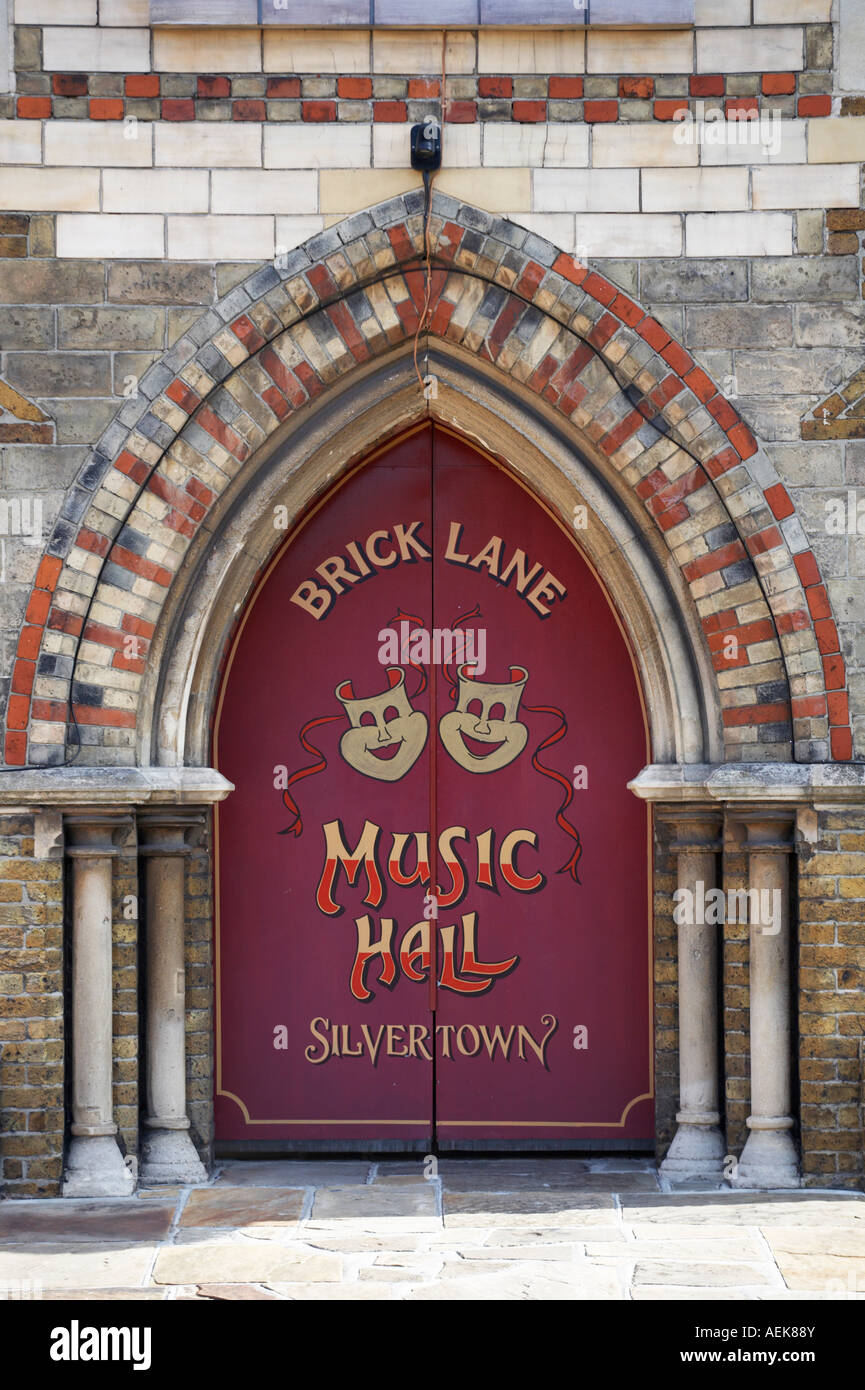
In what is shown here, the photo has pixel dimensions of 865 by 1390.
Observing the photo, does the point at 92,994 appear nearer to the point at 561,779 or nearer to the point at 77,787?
the point at 77,787

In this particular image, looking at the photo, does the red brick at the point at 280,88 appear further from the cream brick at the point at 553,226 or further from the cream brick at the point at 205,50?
the cream brick at the point at 553,226

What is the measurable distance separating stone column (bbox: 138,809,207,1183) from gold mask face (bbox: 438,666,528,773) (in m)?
1.07

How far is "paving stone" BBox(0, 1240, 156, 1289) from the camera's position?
433cm

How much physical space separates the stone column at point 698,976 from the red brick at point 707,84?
264 cm

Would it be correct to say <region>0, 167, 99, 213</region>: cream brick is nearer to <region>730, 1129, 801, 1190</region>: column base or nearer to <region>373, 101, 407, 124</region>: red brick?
<region>373, 101, 407, 124</region>: red brick

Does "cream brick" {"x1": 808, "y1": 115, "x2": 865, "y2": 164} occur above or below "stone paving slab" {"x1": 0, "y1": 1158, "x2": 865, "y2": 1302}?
above

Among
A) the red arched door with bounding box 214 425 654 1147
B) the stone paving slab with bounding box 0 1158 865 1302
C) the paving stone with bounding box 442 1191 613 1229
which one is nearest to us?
the stone paving slab with bounding box 0 1158 865 1302

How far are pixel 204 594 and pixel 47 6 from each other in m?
2.20

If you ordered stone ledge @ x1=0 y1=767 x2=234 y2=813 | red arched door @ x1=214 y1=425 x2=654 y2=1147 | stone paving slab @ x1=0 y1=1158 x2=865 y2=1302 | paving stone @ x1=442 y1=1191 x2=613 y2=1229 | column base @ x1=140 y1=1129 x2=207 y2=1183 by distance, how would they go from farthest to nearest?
red arched door @ x1=214 y1=425 x2=654 y2=1147, column base @ x1=140 y1=1129 x2=207 y2=1183, stone ledge @ x1=0 y1=767 x2=234 y2=813, paving stone @ x1=442 y1=1191 x2=613 y2=1229, stone paving slab @ x1=0 y1=1158 x2=865 y2=1302

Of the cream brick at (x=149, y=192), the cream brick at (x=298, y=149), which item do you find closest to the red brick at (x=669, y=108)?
the cream brick at (x=298, y=149)

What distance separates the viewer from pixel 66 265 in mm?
5348

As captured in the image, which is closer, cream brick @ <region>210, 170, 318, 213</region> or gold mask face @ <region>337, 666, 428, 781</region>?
cream brick @ <region>210, 170, 318, 213</region>

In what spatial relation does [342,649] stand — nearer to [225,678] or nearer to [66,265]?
[225,678]

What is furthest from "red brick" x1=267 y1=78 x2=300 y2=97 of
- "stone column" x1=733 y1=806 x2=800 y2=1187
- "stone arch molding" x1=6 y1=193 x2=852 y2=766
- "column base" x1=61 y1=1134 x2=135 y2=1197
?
"column base" x1=61 y1=1134 x2=135 y2=1197
